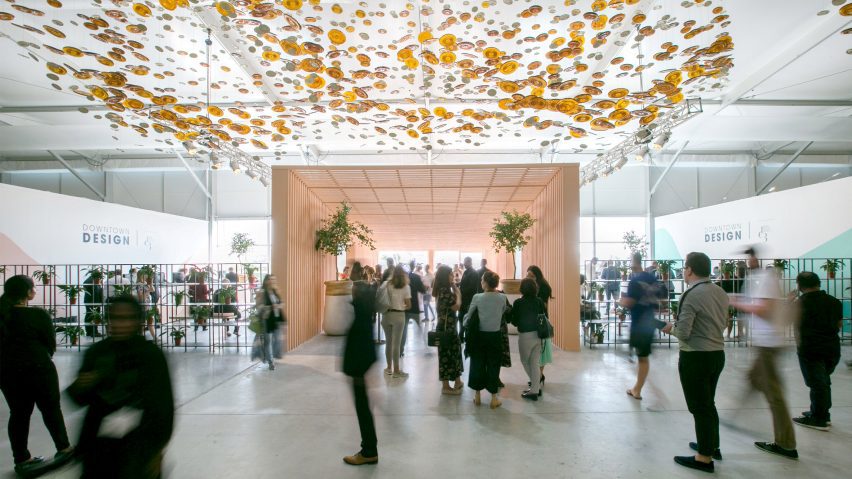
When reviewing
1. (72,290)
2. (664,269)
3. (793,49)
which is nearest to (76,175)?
(72,290)

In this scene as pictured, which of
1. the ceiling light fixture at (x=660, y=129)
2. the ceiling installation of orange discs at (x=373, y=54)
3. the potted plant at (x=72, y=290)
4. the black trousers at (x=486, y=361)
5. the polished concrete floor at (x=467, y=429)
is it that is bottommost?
the polished concrete floor at (x=467, y=429)

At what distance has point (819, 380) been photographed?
157 inches

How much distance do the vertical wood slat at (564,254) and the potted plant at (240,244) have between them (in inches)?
653

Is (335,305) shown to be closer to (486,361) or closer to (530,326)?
(486,361)

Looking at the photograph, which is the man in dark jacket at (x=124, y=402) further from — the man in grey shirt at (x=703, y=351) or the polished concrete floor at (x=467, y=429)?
the man in grey shirt at (x=703, y=351)

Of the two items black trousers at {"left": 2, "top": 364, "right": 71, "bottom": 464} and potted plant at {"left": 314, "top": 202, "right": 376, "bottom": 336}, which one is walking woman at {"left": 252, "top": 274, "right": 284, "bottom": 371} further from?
black trousers at {"left": 2, "top": 364, "right": 71, "bottom": 464}

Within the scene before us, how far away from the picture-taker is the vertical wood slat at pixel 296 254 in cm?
789

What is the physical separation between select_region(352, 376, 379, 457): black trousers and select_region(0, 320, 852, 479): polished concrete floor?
0.41ft

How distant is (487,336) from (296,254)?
5018mm

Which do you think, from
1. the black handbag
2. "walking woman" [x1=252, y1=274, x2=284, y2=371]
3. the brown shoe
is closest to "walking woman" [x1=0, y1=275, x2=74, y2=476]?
the brown shoe

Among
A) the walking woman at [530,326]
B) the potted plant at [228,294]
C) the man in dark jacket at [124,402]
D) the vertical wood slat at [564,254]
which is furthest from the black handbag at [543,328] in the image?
the potted plant at [228,294]

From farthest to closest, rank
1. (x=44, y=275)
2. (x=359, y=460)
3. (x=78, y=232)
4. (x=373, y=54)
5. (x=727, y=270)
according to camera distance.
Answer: (x=78, y=232), (x=727, y=270), (x=44, y=275), (x=373, y=54), (x=359, y=460)

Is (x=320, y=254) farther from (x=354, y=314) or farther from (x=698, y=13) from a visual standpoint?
(x=698, y=13)

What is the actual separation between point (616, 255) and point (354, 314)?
2173cm
